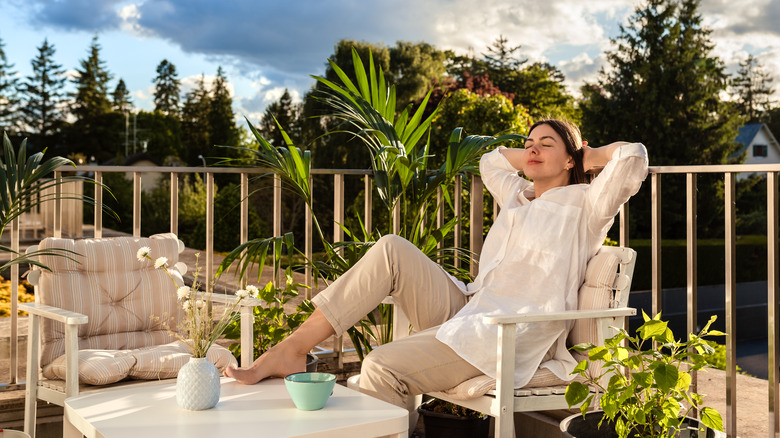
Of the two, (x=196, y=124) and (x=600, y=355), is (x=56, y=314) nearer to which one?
(x=600, y=355)

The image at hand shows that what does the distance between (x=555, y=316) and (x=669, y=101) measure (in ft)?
64.1

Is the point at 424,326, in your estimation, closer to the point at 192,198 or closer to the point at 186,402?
the point at 186,402

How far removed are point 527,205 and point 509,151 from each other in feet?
0.96

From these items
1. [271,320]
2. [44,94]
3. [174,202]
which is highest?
[44,94]

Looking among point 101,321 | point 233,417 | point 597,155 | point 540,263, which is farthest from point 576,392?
point 101,321

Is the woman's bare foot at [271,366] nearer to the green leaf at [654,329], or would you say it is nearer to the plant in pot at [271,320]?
the plant in pot at [271,320]

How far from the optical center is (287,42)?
32688 millimetres

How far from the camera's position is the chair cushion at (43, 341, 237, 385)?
2.25 m

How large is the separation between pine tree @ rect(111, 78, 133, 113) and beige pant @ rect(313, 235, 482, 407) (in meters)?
40.4

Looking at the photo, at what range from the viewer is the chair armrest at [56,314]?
2121 millimetres

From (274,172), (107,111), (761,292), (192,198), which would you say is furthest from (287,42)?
(274,172)

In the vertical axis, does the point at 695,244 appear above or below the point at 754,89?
below

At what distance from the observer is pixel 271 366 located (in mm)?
2043

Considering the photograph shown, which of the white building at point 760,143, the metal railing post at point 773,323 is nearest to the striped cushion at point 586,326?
the metal railing post at point 773,323
